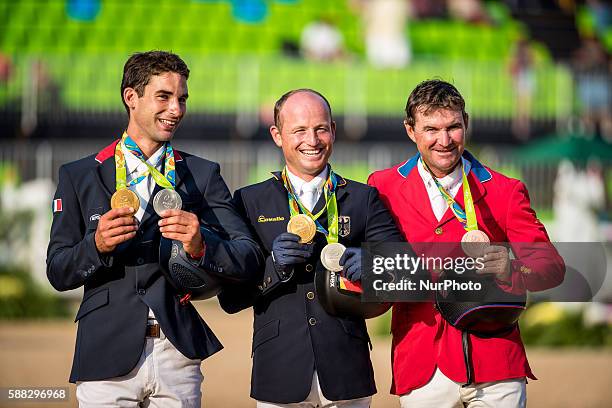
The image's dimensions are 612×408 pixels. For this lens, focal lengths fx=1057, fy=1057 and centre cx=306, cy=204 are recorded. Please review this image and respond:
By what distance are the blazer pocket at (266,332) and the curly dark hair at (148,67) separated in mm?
1021

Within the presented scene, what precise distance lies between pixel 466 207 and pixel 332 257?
0.60 metres

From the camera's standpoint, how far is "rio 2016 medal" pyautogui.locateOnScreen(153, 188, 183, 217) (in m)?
3.71

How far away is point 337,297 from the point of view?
400 centimetres

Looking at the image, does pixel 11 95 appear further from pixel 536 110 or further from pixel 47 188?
pixel 536 110

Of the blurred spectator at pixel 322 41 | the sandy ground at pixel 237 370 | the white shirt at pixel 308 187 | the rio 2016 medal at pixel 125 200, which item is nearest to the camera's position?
the rio 2016 medal at pixel 125 200

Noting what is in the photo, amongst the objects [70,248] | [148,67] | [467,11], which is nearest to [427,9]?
[467,11]

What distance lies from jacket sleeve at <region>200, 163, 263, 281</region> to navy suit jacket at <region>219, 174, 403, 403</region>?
12cm

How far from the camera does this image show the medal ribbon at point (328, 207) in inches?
161

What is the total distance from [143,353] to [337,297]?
75 cm

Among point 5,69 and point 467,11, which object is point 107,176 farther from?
point 467,11

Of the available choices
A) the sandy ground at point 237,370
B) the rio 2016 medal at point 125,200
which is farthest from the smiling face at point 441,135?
the sandy ground at point 237,370

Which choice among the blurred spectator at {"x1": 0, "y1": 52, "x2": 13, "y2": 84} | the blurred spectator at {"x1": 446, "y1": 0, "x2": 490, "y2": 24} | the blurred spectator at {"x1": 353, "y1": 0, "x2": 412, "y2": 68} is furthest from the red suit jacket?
the blurred spectator at {"x1": 446, "y1": 0, "x2": 490, "y2": 24}

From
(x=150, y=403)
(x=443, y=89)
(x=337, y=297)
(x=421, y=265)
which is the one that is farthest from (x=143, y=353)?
(x=443, y=89)

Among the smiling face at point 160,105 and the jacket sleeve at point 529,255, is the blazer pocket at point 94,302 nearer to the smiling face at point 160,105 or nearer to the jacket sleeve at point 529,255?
the smiling face at point 160,105
